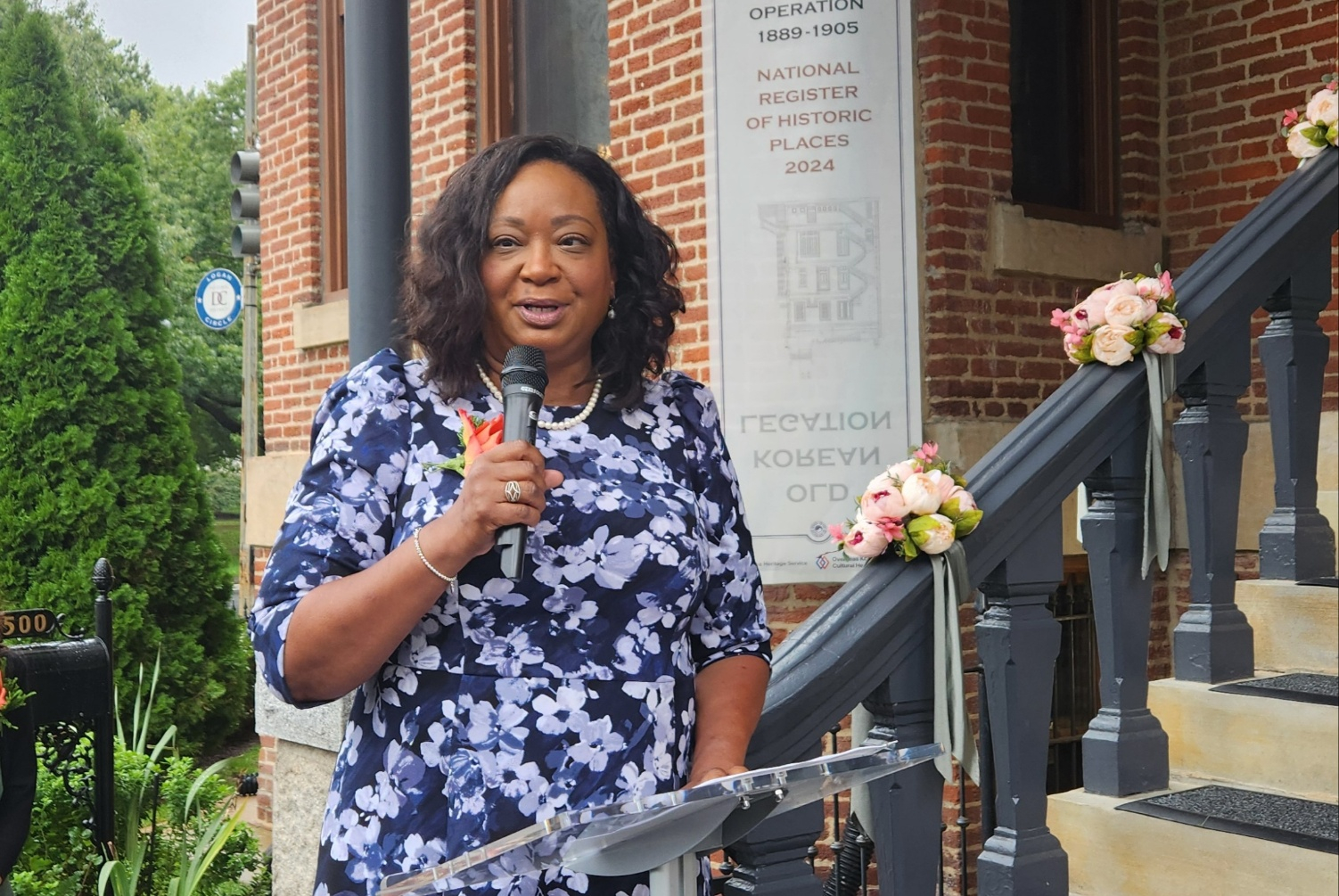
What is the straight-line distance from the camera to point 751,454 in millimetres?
6016

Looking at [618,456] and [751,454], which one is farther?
[751,454]

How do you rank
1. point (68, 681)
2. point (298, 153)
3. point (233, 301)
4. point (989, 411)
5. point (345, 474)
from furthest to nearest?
point (233, 301) < point (298, 153) < point (989, 411) < point (68, 681) < point (345, 474)

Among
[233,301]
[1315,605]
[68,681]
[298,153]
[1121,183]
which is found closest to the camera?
[1315,605]

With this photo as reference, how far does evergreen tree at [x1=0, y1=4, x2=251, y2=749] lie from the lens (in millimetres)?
11805

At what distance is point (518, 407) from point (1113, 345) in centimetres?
166

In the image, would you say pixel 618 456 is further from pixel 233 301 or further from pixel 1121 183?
pixel 233 301

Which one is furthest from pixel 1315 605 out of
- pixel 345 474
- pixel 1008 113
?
pixel 1008 113

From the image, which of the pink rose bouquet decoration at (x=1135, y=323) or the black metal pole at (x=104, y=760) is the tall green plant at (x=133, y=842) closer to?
the black metal pole at (x=104, y=760)

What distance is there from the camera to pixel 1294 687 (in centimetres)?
326

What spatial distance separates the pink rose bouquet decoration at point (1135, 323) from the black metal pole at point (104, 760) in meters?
4.19

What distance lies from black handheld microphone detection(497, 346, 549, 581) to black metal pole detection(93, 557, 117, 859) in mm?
4347

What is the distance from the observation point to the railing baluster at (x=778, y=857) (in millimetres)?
2348

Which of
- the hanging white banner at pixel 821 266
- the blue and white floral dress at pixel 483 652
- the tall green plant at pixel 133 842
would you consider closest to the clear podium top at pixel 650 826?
the blue and white floral dress at pixel 483 652

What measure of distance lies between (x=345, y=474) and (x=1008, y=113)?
4837mm
